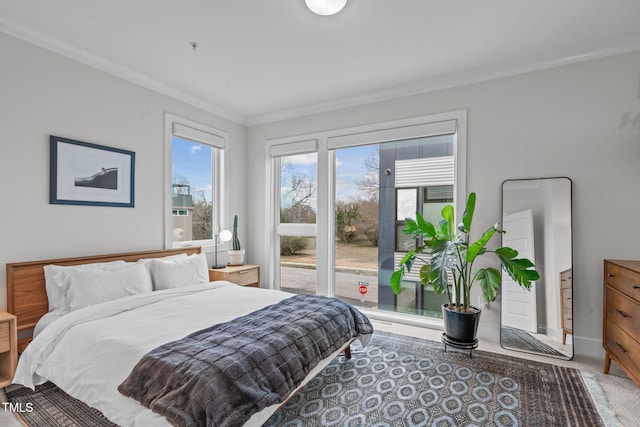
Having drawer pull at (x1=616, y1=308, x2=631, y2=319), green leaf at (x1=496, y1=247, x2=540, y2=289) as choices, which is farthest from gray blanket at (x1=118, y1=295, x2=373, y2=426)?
drawer pull at (x1=616, y1=308, x2=631, y2=319)

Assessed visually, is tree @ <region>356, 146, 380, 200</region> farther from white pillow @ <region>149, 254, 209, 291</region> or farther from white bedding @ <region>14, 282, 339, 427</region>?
white pillow @ <region>149, 254, 209, 291</region>

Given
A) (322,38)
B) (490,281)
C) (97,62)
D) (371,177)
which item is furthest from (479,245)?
(97,62)

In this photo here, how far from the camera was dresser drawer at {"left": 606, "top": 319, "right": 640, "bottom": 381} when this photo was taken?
6.94 feet

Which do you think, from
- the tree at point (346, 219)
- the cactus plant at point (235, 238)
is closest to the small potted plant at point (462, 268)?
the tree at point (346, 219)

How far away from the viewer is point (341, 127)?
4.16 m

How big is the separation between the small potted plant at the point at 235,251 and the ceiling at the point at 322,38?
182 centimetres

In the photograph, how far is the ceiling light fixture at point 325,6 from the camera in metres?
2.22

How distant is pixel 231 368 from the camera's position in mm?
1628

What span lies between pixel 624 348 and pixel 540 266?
0.87 meters

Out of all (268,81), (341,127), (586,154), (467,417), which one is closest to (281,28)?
(268,81)

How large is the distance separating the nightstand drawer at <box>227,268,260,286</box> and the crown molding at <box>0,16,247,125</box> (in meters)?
2.12

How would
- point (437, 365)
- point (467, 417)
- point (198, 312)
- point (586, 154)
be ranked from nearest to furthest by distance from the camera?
1. point (467, 417)
2. point (198, 312)
3. point (437, 365)
4. point (586, 154)

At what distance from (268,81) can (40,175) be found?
2250mm

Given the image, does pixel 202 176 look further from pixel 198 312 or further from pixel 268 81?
pixel 198 312
